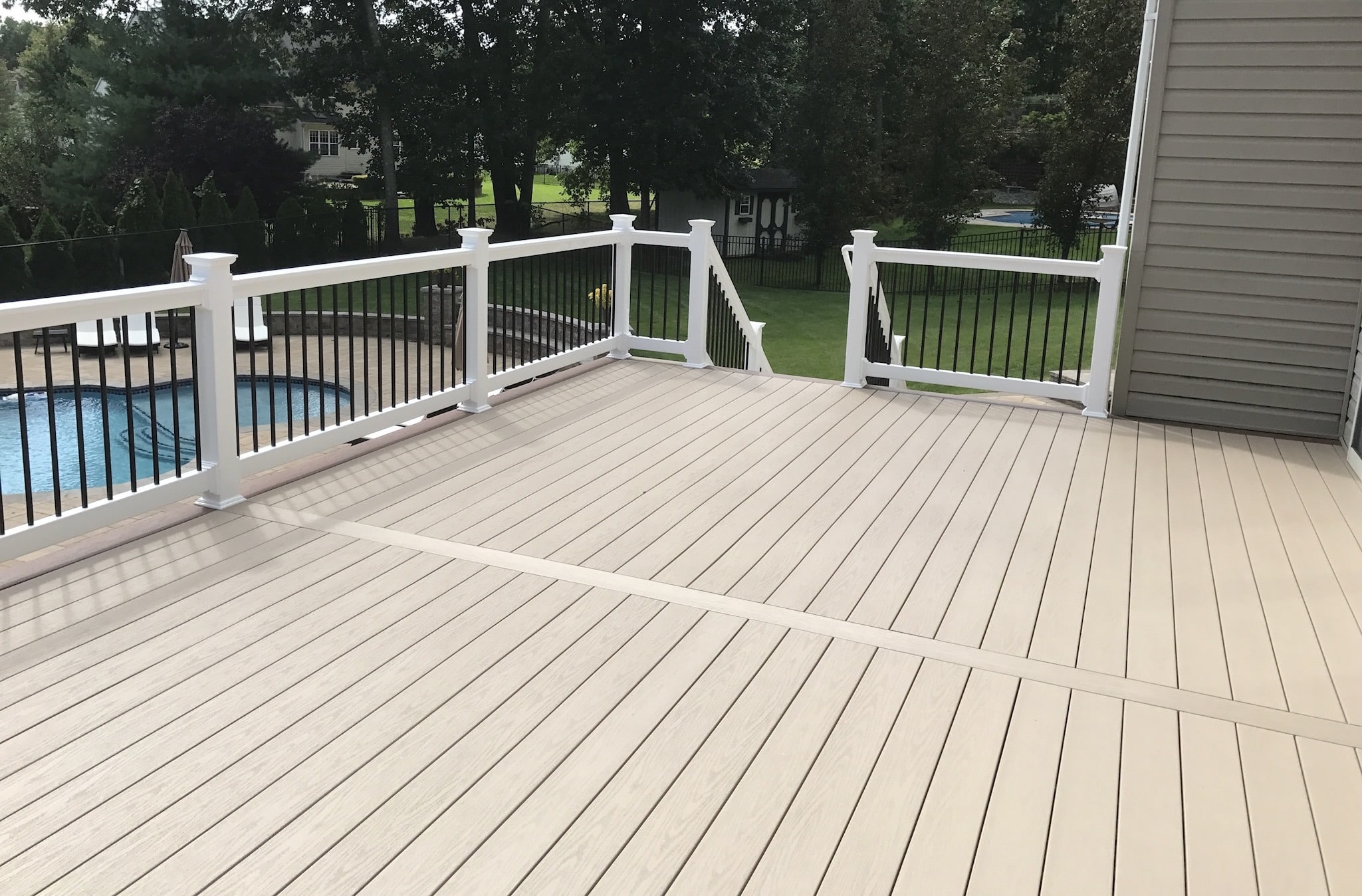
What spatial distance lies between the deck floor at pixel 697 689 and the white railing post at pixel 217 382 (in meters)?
0.17

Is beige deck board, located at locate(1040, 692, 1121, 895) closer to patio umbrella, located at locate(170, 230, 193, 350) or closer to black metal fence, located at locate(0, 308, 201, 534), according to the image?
black metal fence, located at locate(0, 308, 201, 534)

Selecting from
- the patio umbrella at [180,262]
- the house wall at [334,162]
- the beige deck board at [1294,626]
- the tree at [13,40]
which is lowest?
the beige deck board at [1294,626]

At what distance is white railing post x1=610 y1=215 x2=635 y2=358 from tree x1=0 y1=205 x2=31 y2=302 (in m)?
12.4

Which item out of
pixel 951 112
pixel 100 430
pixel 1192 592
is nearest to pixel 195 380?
pixel 1192 592

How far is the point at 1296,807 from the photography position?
244cm

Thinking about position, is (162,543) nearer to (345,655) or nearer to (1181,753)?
(345,655)

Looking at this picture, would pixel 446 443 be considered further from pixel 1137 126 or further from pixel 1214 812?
pixel 1137 126

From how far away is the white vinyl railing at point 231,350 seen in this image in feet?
11.4

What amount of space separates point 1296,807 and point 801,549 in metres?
1.81

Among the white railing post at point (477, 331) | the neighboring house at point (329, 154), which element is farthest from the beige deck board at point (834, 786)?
the neighboring house at point (329, 154)

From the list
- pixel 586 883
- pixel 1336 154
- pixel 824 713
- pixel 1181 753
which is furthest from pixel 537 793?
pixel 1336 154

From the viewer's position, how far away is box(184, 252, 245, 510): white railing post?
3.93 m

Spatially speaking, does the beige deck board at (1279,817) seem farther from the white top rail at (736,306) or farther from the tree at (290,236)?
the tree at (290,236)

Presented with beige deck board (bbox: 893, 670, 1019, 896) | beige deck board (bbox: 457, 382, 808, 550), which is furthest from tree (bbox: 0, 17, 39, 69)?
beige deck board (bbox: 893, 670, 1019, 896)
